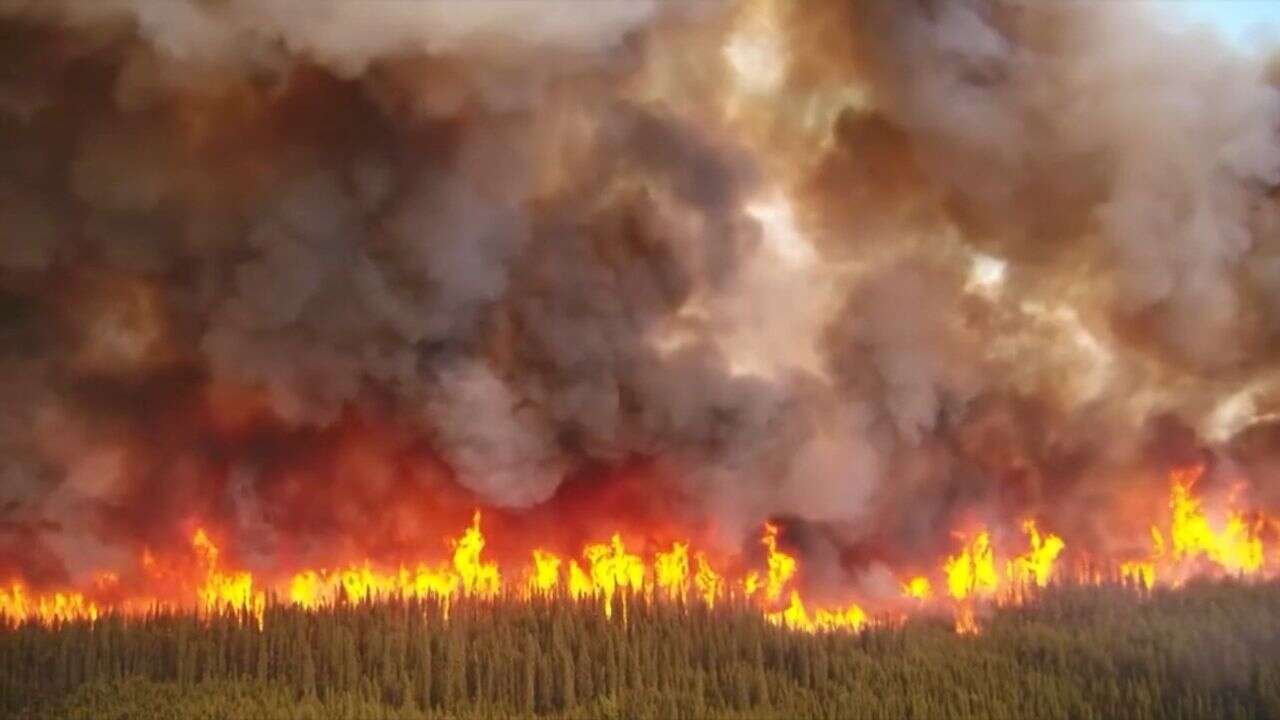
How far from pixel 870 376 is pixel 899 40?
4776 millimetres

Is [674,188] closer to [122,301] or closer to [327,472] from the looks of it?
[327,472]

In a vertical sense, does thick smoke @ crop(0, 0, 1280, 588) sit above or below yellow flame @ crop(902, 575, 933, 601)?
above

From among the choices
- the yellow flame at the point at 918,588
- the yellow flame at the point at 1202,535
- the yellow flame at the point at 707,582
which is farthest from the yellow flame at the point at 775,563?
the yellow flame at the point at 1202,535

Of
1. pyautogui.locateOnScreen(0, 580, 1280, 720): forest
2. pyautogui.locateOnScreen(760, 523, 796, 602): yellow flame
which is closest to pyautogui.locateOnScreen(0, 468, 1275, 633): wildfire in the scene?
pyautogui.locateOnScreen(760, 523, 796, 602): yellow flame

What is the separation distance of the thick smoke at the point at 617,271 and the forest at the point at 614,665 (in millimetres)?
2045

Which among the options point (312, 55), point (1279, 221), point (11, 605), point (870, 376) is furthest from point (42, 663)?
point (1279, 221)

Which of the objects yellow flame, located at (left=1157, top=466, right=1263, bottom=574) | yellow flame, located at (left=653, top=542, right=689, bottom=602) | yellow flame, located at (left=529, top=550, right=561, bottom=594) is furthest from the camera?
yellow flame, located at (left=1157, top=466, right=1263, bottom=574)

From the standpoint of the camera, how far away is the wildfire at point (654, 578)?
51.0 feet

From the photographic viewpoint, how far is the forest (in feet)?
Answer: 45.0

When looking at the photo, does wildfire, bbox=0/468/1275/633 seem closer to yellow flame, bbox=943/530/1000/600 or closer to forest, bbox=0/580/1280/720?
yellow flame, bbox=943/530/1000/600

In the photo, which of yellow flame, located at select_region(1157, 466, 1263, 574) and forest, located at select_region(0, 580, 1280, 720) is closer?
forest, located at select_region(0, 580, 1280, 720)

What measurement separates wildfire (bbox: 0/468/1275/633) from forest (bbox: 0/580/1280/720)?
382 mm

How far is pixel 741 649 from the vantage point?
14703 mm

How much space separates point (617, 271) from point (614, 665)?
552 cm
